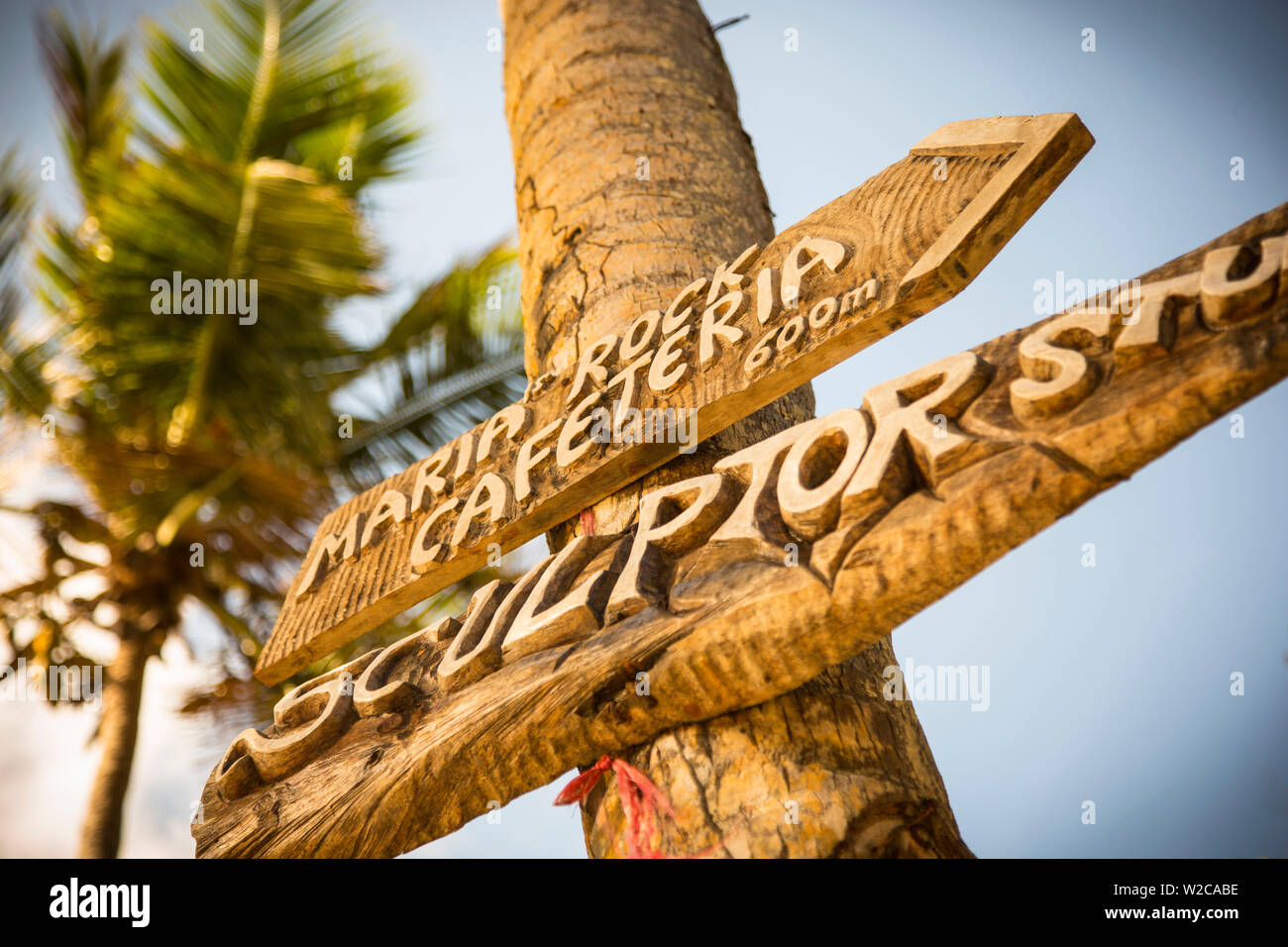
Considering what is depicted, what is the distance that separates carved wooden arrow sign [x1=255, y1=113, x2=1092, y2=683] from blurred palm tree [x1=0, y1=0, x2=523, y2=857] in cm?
364

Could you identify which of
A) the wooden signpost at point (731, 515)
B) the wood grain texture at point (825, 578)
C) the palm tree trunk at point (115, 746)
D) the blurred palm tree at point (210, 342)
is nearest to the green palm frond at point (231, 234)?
the blurred palm tree at point (210, 342)

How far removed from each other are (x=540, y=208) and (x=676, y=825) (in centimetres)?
165

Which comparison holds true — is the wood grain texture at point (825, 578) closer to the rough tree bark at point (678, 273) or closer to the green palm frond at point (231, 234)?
the rough tree bark at point (678, 273)

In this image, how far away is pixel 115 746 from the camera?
498cm

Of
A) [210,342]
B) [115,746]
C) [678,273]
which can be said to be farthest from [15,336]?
[678,273]

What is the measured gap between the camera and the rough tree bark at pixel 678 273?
4.22ft

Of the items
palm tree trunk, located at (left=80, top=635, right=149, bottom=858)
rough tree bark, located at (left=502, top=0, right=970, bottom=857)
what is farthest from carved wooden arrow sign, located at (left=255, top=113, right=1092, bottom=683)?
palm tree trunk, located at (left=80, top=635, right=149, bottom=858)

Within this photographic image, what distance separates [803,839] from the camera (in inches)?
48.3

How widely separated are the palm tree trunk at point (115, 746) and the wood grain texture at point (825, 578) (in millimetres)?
3675

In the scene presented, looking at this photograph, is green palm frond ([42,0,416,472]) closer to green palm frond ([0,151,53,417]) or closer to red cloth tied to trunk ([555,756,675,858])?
green palm frond ([0,151,53,417])

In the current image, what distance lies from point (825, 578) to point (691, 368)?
640 mm

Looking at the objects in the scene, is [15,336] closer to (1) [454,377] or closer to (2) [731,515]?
(1) [454,377]

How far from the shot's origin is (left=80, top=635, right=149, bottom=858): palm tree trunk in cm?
462
